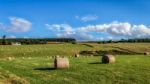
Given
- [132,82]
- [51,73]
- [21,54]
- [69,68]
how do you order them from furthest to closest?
[21,54] < [69,68] < [51,73] < [132,82]

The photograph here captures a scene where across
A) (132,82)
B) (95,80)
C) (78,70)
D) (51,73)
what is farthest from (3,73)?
(132,82)

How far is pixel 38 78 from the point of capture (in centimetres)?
2386

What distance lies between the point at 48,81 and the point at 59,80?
0.67 meters

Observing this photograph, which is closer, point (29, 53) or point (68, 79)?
point (68, 79)

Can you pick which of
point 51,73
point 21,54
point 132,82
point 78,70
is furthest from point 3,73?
point 21,54

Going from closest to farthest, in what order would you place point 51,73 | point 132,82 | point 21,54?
1. point 132,82
2. point 51,73
3. point 21,54

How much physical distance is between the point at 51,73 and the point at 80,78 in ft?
10.0

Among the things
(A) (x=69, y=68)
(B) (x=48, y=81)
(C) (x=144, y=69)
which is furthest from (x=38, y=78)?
(C) (x=144, y=69)

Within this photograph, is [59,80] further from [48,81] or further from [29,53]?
[29,53]

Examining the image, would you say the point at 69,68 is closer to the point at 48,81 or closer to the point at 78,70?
the point at 78,70

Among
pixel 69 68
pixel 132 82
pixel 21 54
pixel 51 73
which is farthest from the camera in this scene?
pixel 21 54

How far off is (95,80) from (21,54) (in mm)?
47691

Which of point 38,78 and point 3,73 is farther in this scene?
point 3,73

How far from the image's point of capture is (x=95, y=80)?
2295 centimetres
